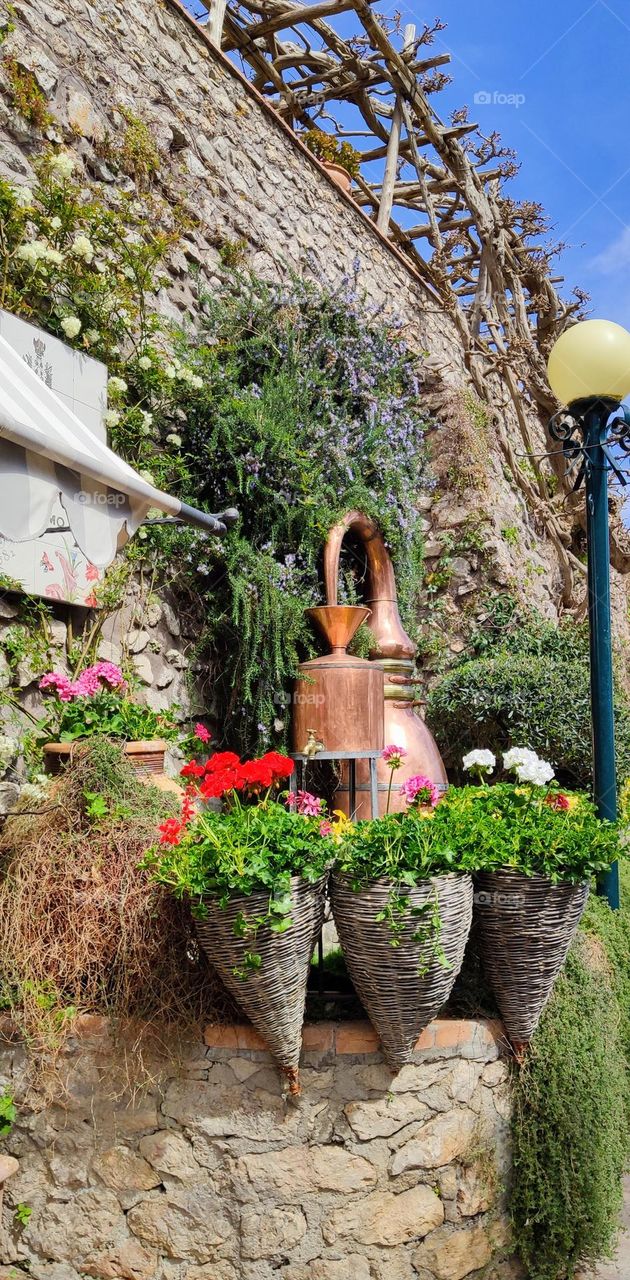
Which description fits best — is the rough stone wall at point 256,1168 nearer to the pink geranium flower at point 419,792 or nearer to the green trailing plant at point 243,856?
the green trailing plant at point 243,856

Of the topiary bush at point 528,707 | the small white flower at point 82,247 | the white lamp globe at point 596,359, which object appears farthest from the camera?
the topiary bush at point 528,707

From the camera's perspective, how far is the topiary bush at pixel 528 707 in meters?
6.35

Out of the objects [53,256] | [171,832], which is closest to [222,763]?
[171,832]

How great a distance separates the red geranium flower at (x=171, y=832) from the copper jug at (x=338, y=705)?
1759 mm

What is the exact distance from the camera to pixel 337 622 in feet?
17.4

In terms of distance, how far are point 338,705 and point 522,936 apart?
2.02 metres

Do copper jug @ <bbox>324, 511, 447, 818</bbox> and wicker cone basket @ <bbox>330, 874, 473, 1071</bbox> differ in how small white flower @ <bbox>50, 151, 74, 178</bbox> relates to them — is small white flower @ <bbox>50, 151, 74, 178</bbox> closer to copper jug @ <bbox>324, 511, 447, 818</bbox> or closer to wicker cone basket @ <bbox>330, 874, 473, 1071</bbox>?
copper jug @ <bbox>324, 511, 447, 818</bbox>

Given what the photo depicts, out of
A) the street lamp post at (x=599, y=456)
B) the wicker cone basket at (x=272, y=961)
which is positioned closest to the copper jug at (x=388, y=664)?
the street lamp post at (x=599, y=456)

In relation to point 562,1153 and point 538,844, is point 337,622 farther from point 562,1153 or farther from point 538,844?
point 562,1153

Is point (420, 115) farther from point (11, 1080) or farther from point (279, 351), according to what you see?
point (11, 1080)

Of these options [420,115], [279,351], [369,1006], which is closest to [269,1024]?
[369,1006]

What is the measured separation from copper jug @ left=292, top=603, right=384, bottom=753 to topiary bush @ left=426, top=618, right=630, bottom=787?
1.67 meters

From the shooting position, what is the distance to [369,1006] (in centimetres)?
297

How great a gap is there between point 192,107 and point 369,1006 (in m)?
6.32
